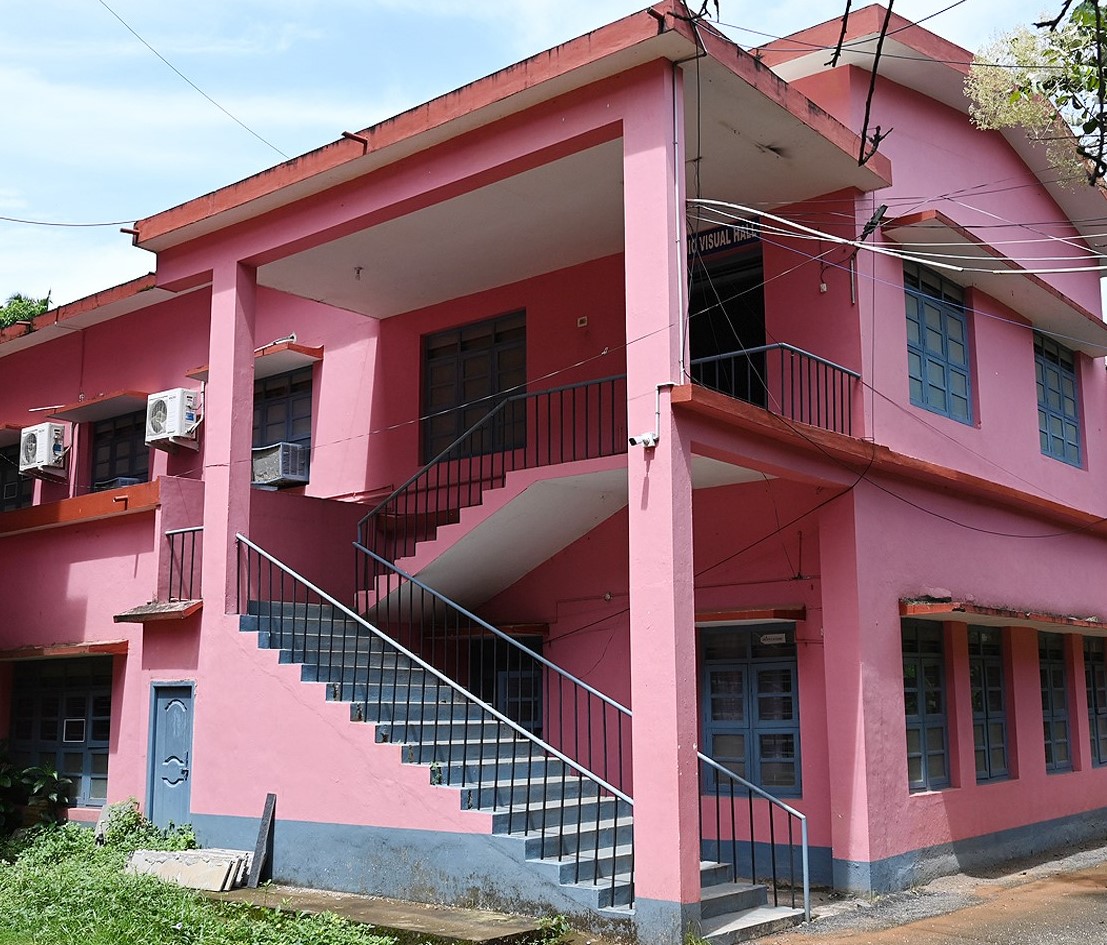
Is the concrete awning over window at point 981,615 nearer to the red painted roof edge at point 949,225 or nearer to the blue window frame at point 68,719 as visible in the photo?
the red painted roof edge at point 949,225

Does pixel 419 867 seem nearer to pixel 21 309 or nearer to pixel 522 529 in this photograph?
pixel 522 529

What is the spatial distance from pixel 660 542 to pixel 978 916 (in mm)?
3877

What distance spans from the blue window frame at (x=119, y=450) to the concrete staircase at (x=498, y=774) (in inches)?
201

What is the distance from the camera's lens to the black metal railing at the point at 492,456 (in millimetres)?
11914

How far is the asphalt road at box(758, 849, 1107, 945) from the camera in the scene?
8164 millimetres

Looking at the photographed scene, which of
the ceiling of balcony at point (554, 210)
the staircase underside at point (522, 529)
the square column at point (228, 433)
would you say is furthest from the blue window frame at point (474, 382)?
the square column at point (228, 433)

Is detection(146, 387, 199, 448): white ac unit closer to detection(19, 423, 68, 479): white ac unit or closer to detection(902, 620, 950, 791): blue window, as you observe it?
detection(19, 423, 68, 479): white ac unit

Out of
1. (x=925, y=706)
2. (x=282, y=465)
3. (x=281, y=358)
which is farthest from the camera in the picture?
(x=281, y=358)

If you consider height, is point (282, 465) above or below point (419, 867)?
above

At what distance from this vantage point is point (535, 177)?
10.1 meters

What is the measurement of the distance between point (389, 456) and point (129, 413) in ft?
14.1

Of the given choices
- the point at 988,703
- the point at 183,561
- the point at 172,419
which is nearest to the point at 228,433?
the point at 183,561

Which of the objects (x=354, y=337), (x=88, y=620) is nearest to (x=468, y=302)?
(x=354, y=337)

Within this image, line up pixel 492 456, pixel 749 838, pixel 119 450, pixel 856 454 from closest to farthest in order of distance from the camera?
pixel 856 454 → pixel 749 838 → pixel 492 456 → pixel 119 450
